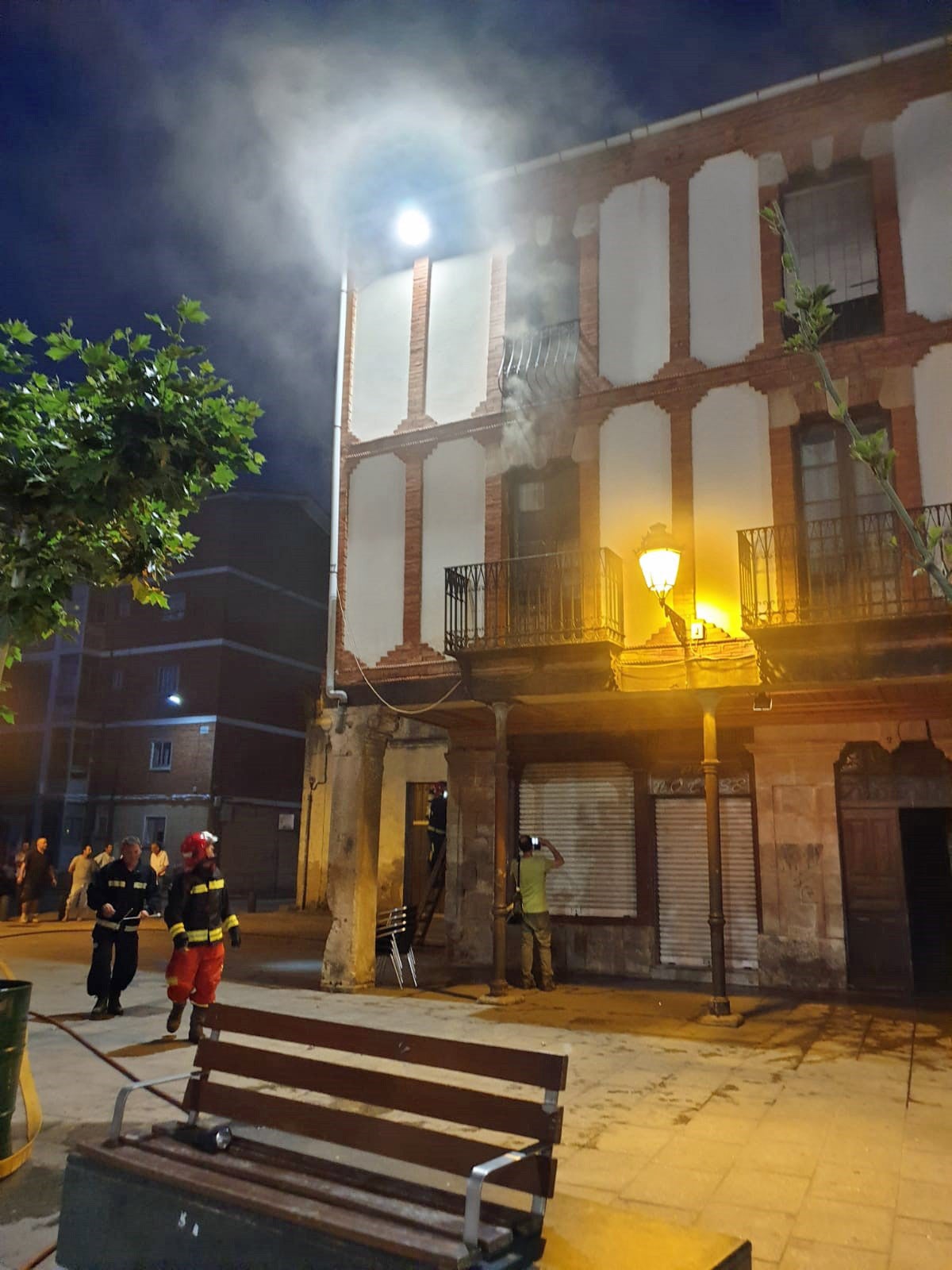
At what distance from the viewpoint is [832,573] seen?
35.1ft

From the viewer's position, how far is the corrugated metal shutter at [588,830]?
13.4m

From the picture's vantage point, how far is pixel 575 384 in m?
12.8

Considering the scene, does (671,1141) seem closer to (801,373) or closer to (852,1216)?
(852,1216)

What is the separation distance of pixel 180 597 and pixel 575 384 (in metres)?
26.2

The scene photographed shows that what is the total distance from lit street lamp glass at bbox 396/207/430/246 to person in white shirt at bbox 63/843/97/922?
13.9 metres

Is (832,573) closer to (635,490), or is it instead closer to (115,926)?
(635,490)

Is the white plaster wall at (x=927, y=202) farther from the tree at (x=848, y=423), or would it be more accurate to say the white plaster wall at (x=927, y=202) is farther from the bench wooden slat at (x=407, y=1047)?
the bench wooden slat at (x=407, y=1047)

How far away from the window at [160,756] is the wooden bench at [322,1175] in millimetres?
31615

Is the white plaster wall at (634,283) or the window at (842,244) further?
the white plaster wall at (634,283)

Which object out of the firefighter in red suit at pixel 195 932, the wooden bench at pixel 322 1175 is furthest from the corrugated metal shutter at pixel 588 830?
the wooden bench at pixel 322 1175

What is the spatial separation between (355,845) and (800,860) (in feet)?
19.3

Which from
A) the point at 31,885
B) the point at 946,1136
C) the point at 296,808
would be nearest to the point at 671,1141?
the point at 946,1136

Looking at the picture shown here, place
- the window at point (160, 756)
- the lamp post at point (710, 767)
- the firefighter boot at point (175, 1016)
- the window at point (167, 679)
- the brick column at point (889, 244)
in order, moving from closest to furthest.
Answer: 1. the firefighter boot at point (175, 1016)
2. the lamp post at point (710, 767)
3. the brick column at point (889, 244)
4. the window at point (160, 756)
5. the window at point (167, 679)

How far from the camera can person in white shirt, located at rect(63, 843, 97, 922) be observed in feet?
66.1
